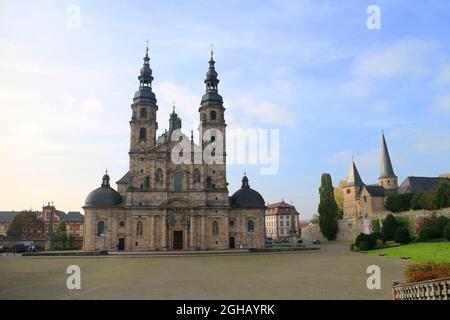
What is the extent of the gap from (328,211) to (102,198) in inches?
1905

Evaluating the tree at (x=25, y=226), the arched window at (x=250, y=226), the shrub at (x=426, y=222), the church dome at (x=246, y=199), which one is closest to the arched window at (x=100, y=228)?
the church dome at (x=246, y=199)

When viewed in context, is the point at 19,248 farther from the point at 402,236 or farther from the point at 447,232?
the point at 447,232

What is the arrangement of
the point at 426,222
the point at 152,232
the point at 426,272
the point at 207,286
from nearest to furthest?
the point at 426,272 < the point at 207,286 < the point at 426,222 < the point at 152,232

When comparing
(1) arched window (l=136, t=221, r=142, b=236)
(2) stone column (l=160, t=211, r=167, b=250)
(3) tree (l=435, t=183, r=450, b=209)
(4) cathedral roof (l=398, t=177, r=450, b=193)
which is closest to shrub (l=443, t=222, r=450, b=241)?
(3) tree (l=435, t=183, r=450, b=209)

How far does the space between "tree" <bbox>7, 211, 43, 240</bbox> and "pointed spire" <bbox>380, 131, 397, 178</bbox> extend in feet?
285

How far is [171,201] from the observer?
61906mm

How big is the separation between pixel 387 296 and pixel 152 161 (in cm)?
5015

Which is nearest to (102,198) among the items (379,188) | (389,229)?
(389,229)

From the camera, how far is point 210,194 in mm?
63781

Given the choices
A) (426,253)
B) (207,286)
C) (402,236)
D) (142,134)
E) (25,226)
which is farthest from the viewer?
(25,226)

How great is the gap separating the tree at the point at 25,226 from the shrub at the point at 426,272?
3623 inches

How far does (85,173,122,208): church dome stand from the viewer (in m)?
62.2

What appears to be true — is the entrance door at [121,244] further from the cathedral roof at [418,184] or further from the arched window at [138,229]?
the cathedral roof at [418,184]

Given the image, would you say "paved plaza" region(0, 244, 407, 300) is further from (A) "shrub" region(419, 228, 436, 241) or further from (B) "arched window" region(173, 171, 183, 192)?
(B) "arched window" region(173, 171, 183, 192)
